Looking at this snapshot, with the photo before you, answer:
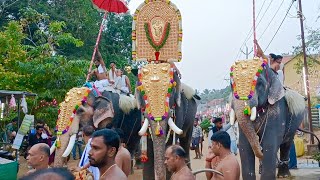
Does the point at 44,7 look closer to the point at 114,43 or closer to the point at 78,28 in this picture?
the point at 78,28

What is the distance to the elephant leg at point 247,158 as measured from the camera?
706 centimetres

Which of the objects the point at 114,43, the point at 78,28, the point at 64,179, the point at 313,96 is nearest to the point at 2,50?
the point at 78,28

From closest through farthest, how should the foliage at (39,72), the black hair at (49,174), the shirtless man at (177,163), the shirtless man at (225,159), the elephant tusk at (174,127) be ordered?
the black hair at (49,174), the shirtless man at (177,163), the shirtless man at (225,159), the elephant tusk at (174,127), the foliage at (39,72)

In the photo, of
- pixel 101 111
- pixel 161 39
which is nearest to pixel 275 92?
pixel 161 39

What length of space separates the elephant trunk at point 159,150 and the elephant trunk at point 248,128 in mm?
1244

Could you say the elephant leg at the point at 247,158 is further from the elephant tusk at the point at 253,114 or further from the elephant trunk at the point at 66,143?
the elephant trunk at the point at 66,143

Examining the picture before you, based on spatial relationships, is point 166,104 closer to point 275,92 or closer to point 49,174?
point 275,92

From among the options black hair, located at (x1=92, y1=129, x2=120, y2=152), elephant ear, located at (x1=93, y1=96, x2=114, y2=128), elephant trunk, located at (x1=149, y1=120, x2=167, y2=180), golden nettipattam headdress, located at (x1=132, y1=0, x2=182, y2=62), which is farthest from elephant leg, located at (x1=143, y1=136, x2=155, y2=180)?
black hair, located at (x1=92, y1=129, x2=120, y2=152)

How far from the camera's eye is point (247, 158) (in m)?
7.16

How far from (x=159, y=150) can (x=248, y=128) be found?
4.76 ft

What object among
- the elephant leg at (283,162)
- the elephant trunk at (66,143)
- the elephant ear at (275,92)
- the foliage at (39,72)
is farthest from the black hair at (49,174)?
the foliage at (39,72)

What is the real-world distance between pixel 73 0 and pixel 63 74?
9.65m

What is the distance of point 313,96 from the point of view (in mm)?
29344

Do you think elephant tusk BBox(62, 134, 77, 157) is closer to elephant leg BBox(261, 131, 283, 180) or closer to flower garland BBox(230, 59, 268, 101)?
flower garland BBox(230, 59, 268, 101)
